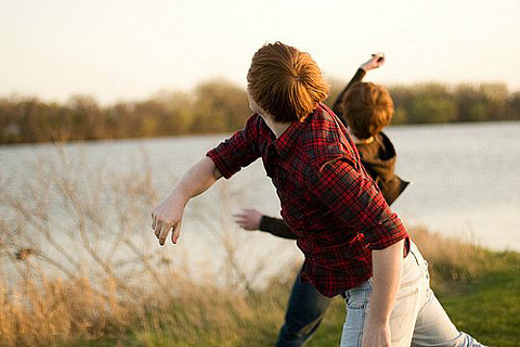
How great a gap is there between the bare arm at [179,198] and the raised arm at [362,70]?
54.7 inches

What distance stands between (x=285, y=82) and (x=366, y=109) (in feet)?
4.31

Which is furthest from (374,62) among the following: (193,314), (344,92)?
(193,314)

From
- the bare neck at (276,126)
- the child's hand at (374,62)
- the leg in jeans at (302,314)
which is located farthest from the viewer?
the child's hand at (374,62)

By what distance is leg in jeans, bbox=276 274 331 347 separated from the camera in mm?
3512

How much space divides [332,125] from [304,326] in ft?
5.36

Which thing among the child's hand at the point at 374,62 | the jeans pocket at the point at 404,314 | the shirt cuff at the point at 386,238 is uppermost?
the child's hand at the point at 374,62

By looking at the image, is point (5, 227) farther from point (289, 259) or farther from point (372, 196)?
point (372, 196)

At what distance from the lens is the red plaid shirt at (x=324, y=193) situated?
6.92ft

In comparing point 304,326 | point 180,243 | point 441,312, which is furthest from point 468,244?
point 441,312

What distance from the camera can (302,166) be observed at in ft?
7.16

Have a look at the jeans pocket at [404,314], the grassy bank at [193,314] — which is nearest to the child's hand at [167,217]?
the jeans pocket at [404,314]

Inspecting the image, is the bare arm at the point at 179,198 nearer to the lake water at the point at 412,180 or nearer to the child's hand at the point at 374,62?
the child's hand at the point at 374,62

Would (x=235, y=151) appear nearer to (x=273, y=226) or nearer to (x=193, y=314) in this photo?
(x=273, y=226)

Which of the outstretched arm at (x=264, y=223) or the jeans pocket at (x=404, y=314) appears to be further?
the outstretched arm at (x=264, y=223)
